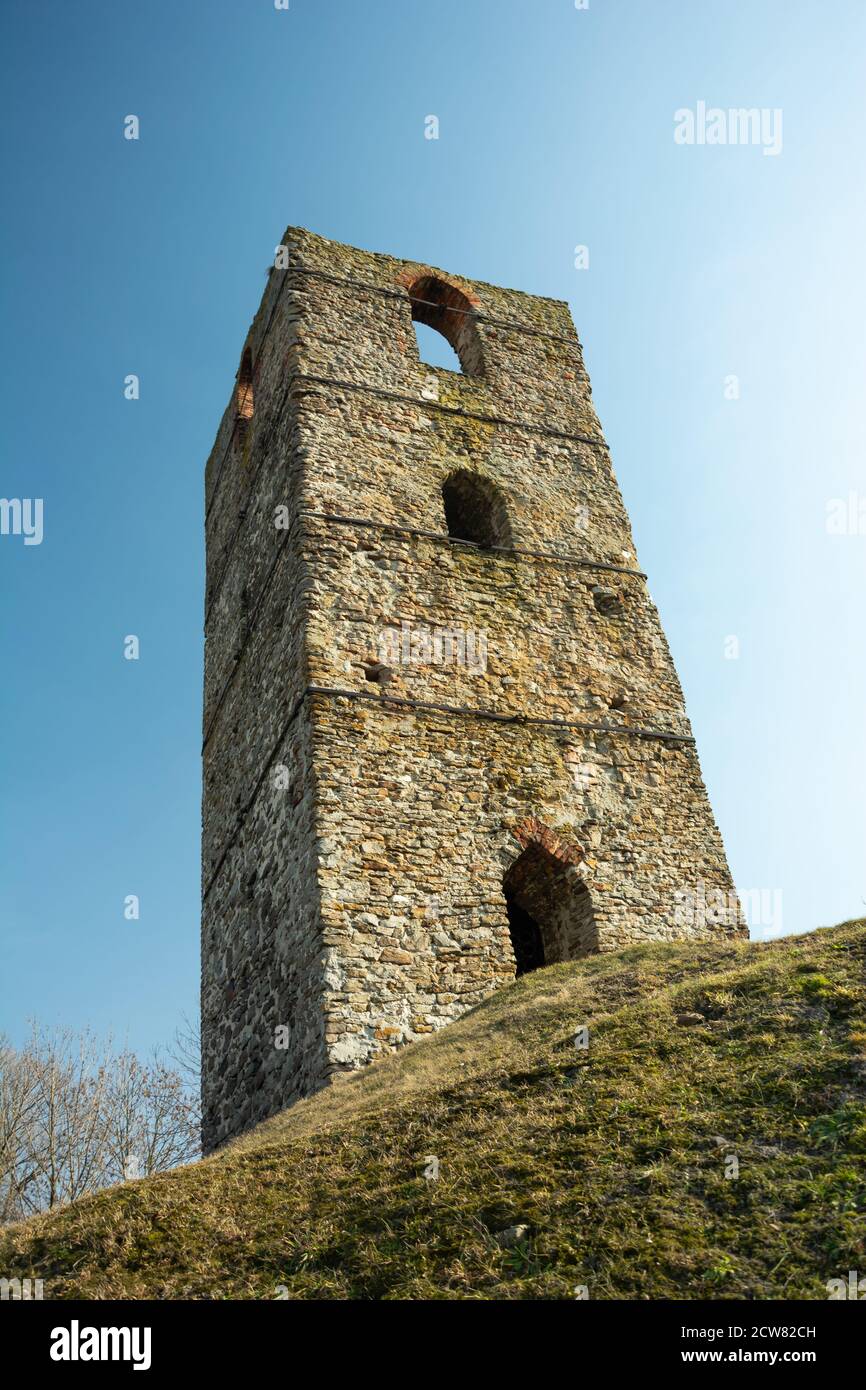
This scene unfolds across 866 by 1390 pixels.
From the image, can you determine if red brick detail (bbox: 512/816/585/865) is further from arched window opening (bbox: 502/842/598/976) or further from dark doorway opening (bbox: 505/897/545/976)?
dark doorway opening (bbox: 505/897/545/976)

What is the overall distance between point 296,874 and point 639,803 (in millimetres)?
3677

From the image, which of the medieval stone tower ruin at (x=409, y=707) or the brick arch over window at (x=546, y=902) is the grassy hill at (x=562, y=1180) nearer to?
the medieval stone tower ruin at (x=409, y=707)

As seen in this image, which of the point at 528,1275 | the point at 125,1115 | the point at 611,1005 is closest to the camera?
the point at 528,1275

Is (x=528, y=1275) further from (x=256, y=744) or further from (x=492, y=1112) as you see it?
(x=256, y=744)

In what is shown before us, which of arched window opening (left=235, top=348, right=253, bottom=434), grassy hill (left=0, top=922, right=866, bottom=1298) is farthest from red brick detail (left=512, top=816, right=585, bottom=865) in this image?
arched window opening (left=235, top=348, right=253, bottom=434)

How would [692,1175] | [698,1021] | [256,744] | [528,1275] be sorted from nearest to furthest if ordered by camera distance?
[528,1275] → [692,1175] → [698,1021] → [256,744]

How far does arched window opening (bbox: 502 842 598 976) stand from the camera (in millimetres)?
9992

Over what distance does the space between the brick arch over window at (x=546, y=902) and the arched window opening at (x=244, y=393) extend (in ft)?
27.8

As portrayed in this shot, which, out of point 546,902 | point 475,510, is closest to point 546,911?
point 546,902

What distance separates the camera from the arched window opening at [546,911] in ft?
32.8

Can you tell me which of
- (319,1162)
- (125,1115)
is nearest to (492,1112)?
(319,1162)

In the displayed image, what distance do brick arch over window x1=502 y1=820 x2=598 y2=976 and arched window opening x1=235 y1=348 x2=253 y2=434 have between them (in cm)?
849

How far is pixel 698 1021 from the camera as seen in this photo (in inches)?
247

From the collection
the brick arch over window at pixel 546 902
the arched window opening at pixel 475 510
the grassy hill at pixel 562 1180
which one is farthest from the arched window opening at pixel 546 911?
the arched window opening at pixel 475 510
